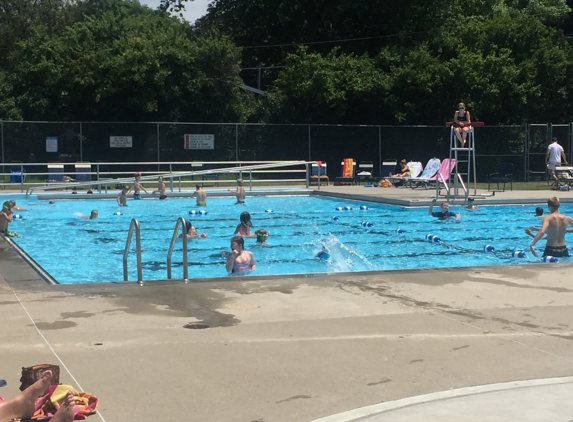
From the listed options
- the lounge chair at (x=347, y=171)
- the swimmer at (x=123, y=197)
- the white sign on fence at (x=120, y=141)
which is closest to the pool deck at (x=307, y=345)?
the swimmer at (x=123, y=197)

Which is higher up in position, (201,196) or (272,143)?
(272,143)

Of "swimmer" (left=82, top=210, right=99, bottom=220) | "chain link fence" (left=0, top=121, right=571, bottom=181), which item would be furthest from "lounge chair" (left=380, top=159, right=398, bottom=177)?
"swimmer" (left=82, top=210, right=99, bottom=220)

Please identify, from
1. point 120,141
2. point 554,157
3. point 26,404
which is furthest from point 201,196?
point 26,404

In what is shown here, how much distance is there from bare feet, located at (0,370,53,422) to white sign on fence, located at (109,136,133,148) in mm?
25986

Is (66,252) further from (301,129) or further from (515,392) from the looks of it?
(301,129)

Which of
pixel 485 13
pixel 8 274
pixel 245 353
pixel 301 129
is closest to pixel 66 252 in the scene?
pixel 8 274

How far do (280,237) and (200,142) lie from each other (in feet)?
47.7

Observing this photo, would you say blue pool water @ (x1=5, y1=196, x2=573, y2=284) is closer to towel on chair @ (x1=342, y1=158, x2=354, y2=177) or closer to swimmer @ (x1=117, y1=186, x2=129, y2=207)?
swimmer @ (x1=117, y1=186, x2=129, y2=207)

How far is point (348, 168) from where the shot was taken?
3002 cm

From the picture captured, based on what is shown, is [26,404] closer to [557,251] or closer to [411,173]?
[557,251]

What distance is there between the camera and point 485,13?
42656 mm

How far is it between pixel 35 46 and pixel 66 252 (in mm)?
20558

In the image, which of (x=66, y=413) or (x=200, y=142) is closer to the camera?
(x=66, y=413)

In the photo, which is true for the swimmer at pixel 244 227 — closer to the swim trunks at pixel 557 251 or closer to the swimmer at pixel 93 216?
the swim trunks at pixel 557 251
